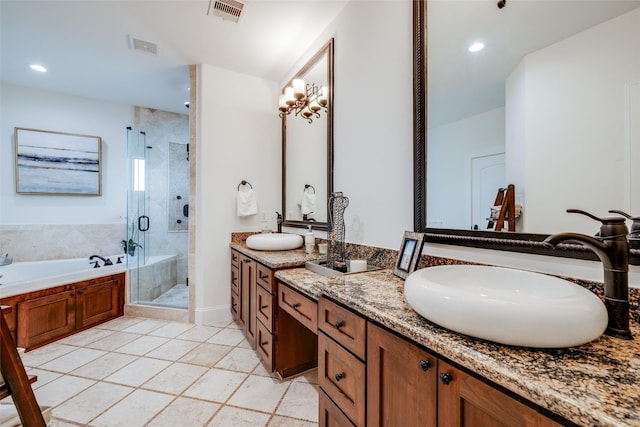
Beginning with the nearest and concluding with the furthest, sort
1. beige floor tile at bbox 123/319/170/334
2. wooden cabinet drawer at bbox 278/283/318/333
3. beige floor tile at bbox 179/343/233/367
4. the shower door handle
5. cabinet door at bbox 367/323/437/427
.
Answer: cabinet door at bbox 367/323/437/427
wooden cabinet drawer at bbox 278/283/318/333
beige floor tile at bbox 179/343/233/367
beige floor tile at bbox 123/319/170/334
the shower door handle

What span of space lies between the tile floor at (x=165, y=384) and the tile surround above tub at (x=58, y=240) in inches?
57.0

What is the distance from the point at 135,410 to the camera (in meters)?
1.57

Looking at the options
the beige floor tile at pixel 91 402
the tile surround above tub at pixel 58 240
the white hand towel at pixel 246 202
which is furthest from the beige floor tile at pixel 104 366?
the tile surround above tub at pixel 58 240

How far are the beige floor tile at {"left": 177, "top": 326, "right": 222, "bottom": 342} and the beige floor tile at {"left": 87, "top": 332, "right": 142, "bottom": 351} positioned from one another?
0.44 meters

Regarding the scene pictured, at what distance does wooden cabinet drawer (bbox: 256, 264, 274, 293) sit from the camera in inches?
69.8

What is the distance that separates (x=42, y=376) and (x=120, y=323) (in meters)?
0.98

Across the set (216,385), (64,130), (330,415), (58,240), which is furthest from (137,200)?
(330,415)

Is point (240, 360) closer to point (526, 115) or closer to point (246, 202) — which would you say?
point (246, 202)

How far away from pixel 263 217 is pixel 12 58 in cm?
291

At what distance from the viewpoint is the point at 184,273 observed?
11.9 feet

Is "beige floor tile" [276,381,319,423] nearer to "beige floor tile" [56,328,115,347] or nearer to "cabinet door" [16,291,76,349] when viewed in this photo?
"beige floor tile" [56,328,115,347]

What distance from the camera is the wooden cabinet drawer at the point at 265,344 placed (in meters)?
1.82

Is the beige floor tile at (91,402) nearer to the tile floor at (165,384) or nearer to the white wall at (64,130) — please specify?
the tile floor at (165,384)

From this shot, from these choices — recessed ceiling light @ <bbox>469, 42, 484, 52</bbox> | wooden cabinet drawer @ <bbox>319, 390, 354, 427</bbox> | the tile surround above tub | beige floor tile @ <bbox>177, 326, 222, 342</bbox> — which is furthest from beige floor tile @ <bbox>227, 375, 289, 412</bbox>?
the tile surround above tub
